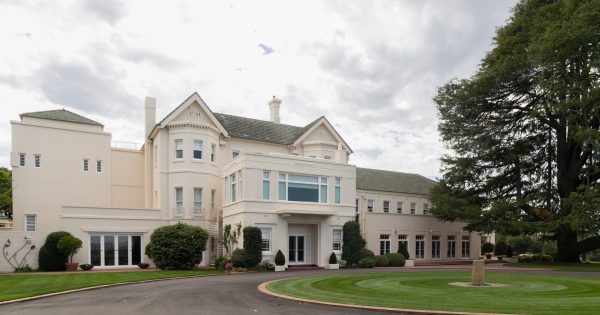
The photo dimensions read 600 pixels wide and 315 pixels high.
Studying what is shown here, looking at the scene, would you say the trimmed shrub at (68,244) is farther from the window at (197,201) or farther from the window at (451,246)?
the window at (451,246)

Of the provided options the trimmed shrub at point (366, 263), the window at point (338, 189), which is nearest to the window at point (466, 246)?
the trimmed shrub at point (366, 263)

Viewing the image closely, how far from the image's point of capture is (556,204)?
110 feet

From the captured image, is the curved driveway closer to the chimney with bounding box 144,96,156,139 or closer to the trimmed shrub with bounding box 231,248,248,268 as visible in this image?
the trimmed shrub with bounding box 231,248,248,268

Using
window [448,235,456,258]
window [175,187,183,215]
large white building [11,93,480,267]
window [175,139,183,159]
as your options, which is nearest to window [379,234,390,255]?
large white building [11,93,480,267]

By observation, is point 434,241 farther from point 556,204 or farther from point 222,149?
point 222,149

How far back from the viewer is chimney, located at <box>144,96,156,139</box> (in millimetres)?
37844

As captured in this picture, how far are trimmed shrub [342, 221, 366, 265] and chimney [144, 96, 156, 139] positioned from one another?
59.2 feet

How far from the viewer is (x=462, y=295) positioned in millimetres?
14273

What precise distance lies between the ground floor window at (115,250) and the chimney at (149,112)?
940 cm

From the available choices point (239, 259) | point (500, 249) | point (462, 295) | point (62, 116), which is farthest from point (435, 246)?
point (62, 116)

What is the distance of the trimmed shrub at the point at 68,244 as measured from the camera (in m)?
28.8

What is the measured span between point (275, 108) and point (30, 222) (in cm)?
2217

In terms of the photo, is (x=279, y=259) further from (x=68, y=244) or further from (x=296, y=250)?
(x=68, y=244)

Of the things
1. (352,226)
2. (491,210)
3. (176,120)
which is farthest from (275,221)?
(491,210)
